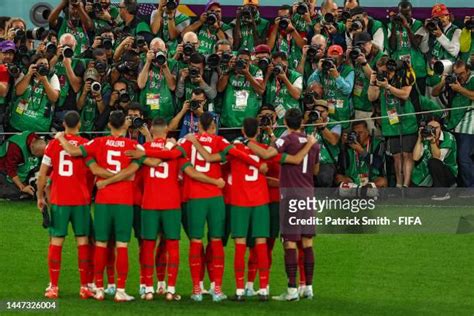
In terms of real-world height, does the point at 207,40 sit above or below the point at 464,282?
above

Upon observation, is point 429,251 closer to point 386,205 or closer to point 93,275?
point 386,205

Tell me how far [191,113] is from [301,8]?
9.08 feet

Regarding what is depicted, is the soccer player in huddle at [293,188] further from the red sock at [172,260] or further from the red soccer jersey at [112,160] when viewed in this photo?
the red soccer jersey at [112,160]

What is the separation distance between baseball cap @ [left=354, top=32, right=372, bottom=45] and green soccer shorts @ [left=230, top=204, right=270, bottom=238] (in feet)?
22.1

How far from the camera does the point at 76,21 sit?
2308 cm

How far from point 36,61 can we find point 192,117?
256 cm

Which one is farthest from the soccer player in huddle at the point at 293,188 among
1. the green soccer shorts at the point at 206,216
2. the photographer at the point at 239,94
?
the photographer at the point at 239,94

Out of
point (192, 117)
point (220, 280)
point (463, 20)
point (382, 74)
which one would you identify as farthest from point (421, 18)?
point (220, 280)

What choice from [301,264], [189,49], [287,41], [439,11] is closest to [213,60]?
[189,49]

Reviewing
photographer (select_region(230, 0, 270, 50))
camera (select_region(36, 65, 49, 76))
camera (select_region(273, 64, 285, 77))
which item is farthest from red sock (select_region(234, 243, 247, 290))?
photographer (select_region(230, 0, 270, 50))

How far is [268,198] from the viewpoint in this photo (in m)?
16.3

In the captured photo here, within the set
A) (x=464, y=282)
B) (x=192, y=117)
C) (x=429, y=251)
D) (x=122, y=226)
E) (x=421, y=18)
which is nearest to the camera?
(x=122, y=226)

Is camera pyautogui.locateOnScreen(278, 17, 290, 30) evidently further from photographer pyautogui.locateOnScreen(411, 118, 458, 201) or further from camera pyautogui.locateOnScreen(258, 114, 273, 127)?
camera pyautogui.locateOnScreen(258, 114, 273, 127)

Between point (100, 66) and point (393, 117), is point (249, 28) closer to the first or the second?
point (100, 66)
